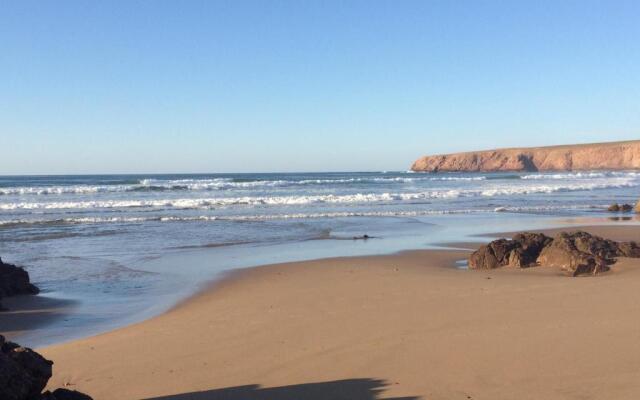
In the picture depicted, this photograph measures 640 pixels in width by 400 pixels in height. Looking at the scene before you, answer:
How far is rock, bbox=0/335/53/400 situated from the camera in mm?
3586

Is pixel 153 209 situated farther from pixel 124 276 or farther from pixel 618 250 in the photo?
pixel 618 250

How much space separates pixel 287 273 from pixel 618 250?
237 inches

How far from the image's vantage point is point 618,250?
10.5 m

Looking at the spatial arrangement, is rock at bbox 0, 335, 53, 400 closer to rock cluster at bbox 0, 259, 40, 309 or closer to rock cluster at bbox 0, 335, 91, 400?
rock cluster at bbox 0, 335, 91, 400

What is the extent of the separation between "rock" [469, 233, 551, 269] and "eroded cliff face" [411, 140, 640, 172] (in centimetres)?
11988

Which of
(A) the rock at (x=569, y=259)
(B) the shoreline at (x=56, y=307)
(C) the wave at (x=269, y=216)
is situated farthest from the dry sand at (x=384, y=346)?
(C) the wave at (x=269, y=216)

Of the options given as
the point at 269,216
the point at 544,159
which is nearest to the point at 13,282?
the point at 269,216

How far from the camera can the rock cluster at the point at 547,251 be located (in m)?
9.98

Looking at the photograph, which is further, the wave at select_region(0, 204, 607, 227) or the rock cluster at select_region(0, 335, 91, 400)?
the wave at select_region(0, 204, 607, 227)

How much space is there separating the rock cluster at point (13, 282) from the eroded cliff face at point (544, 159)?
12577 cm

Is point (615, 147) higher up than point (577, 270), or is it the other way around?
point (615, 147)

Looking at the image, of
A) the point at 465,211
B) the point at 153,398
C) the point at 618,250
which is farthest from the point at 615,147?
the point at 153,398

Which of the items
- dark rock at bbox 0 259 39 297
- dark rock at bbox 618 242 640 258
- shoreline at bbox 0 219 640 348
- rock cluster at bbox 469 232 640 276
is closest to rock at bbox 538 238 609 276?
rock cluster at bbox 469 232 640 276

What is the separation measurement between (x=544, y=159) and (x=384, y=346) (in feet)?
447
